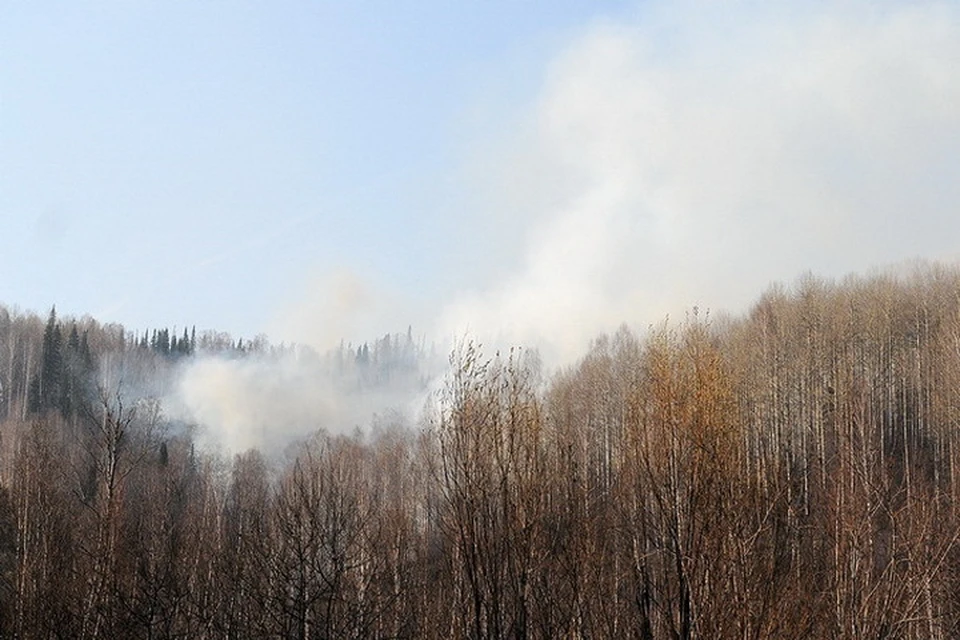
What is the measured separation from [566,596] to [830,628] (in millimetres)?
4318

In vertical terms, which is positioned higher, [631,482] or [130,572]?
[631,482]

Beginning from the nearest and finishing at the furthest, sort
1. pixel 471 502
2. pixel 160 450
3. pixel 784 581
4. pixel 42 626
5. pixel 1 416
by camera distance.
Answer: pixel 471 502 → pixel 784 581 → pixel 42 626 → pixel 160 450 → pixel 1 416

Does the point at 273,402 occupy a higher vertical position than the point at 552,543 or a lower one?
higher

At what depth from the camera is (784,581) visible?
14984 mm

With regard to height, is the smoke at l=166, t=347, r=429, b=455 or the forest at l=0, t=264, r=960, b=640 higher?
the smoke at l=166, t=347, r=429, b=455

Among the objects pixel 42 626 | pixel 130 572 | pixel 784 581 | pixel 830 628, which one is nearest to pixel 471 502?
pixel 784 581

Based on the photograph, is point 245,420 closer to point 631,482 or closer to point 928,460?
point 928,460

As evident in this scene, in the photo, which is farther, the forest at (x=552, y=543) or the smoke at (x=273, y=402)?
the smoke at (x=273, y=402)

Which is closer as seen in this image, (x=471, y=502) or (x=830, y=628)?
(x=471, y=502)

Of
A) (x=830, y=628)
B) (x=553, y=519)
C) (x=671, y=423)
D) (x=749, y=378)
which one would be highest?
(x=749, y=378)

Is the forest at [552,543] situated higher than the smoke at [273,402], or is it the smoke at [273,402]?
the smoke at [273,402]

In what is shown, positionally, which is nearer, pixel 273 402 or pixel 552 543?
pixel 552 543

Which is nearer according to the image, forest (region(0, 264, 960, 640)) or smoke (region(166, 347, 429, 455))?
forest (region(0, 264, 960, 640))

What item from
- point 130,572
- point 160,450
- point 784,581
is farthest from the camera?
point 160,450
